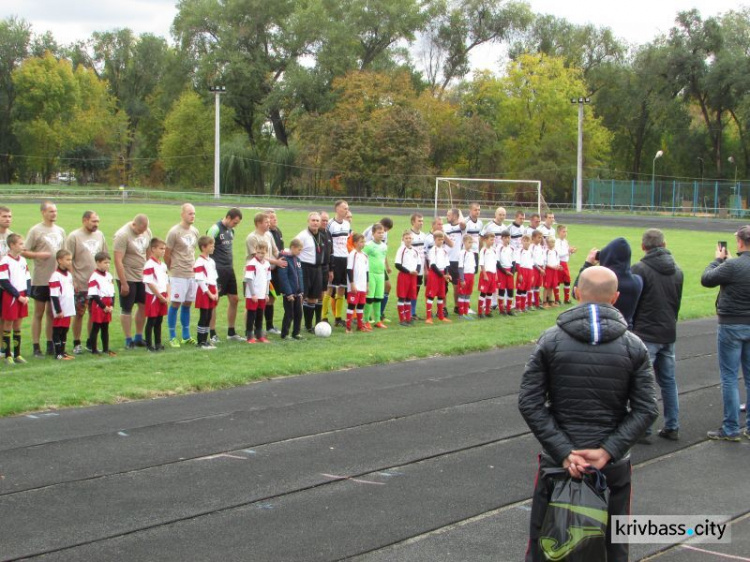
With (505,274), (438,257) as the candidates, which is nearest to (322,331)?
(438,257)

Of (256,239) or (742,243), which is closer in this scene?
(742,243)

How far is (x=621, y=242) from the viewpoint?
27.9ft

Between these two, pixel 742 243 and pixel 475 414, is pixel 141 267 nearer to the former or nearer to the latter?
pixel 475 414

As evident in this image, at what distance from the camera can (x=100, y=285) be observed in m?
12.8

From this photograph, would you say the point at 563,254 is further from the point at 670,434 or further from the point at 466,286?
the point at 670,434

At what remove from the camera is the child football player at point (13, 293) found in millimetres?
11984

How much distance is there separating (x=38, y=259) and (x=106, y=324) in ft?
4.35

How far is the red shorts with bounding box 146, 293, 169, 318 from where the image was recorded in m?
13.2

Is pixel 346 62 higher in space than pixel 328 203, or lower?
higher

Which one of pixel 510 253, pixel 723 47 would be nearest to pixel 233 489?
pixel 510 253

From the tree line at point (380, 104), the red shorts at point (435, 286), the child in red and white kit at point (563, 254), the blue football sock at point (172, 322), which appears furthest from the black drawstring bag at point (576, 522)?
the tree line at point (380, 104)

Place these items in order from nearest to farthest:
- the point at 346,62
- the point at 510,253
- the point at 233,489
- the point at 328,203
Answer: the point at 233,489
the point at 510,253
the point at 328,203
the point at 346,62

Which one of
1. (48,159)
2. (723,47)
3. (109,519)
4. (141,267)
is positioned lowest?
(109,519)

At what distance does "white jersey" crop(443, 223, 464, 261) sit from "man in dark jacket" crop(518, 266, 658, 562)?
43.9 ft
